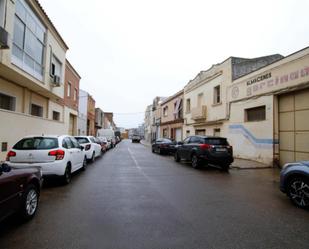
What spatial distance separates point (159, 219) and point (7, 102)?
11.2 metres

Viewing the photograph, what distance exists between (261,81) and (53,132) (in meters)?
14.2

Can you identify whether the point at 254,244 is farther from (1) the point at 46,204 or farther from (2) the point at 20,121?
(2) the point at 20,121

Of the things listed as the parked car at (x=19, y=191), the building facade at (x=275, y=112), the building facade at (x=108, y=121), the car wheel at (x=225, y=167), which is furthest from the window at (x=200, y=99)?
the building facade at (x=108, y=121)

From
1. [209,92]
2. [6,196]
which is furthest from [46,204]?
[209,92]

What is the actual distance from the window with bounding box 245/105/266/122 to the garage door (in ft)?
4.17

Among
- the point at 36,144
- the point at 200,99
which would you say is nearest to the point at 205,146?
the point at 36,144

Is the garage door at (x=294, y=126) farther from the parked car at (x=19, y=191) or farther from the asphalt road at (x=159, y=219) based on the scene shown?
the parked car at (x=19, y=191)

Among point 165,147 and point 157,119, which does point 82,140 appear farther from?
point 157,119

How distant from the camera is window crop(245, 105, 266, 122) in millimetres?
13609

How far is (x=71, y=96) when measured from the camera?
21.8 m

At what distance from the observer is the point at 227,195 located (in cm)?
632

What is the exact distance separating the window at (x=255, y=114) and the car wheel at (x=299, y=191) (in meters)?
8.72

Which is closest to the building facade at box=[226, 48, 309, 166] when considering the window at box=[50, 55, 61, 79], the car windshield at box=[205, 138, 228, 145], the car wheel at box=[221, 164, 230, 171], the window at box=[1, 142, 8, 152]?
the car wheel at box=[221, 164, 230, 171]

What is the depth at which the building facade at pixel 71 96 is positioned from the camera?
20.1 m
